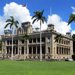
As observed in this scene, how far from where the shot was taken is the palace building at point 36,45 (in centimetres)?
13362

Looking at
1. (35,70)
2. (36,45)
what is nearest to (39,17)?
(36,45)

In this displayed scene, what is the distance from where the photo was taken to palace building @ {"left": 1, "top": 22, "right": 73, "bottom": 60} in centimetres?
13362

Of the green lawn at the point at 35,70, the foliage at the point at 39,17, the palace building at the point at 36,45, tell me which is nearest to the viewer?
the green lawn at the point at 35,70

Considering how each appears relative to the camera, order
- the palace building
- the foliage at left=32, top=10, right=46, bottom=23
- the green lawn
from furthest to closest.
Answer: the palace building
the foliage at left=32, top=10, right=46, bottom=23
the green lawn

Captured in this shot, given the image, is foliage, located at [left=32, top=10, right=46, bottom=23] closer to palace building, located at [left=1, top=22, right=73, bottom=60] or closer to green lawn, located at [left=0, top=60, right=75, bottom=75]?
palace building, located at [left=1, top=22, right=73, bottom=60]

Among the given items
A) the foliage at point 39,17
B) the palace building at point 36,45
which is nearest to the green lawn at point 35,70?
the foliage at point 39,17

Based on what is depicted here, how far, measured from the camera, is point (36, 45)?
140m

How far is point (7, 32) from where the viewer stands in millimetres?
158000

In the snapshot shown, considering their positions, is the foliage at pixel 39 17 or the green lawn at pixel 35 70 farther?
the foliage at pixel 39 17

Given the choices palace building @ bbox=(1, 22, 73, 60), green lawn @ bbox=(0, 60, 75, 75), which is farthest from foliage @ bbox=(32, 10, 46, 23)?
green lawn @ bbox=(0, 60, 75, 75)

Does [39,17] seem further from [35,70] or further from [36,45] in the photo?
[35,70]

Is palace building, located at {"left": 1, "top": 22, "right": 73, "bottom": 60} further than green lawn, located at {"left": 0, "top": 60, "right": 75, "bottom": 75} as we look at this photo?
Yes

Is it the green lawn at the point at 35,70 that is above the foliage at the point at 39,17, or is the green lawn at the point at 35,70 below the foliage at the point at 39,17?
below

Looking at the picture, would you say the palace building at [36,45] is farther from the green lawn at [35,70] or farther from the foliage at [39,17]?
the green lawn at [35,70]
